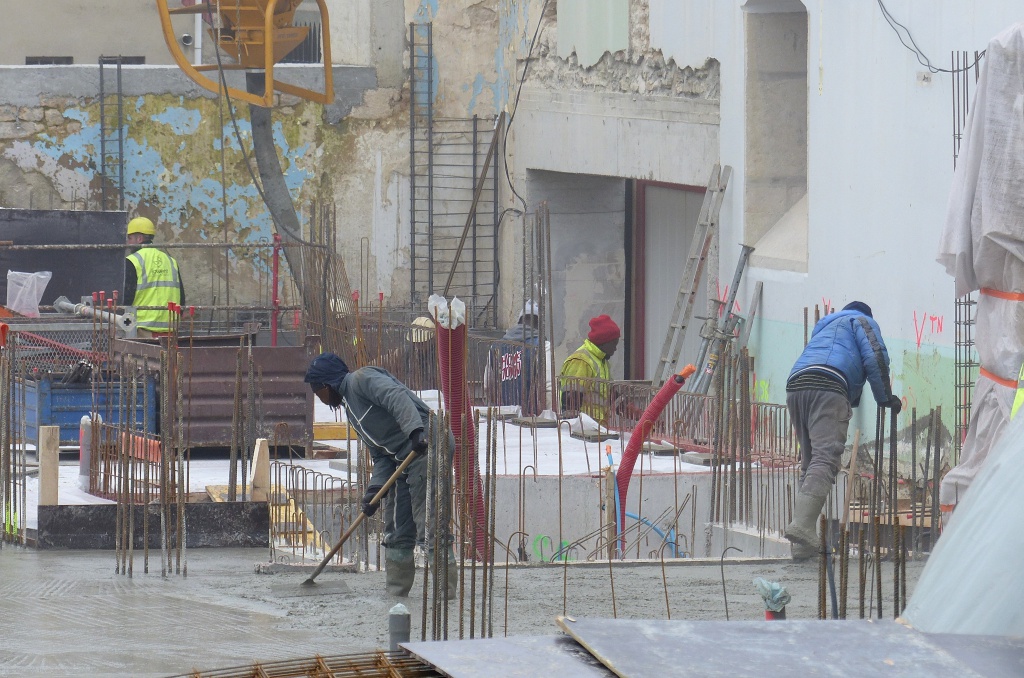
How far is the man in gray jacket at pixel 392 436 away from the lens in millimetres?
7590

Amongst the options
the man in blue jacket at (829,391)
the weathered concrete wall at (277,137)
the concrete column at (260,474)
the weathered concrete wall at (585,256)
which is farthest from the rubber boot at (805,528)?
the weathered concrete wall at (277,137)

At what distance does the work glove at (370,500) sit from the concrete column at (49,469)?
7.89 feet

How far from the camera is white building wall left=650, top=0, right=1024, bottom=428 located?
10.9 meters

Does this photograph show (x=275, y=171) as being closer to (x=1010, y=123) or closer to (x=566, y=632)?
(x=1010, y=123)

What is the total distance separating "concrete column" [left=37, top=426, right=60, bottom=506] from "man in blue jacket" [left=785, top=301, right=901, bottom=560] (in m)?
4.37

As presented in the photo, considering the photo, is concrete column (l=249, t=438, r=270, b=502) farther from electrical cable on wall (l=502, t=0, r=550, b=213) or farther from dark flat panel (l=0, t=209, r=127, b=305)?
electrical cable on wall (l=502, t=0, r=550, b=213)

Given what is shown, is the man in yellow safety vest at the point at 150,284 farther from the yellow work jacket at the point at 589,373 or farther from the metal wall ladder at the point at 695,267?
the metal wall ladder at the point at 695,267

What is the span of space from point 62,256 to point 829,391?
8.73 metres

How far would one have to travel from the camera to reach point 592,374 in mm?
13305

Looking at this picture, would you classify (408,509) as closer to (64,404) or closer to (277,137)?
(64,404)

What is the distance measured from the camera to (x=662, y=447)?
1202 cm

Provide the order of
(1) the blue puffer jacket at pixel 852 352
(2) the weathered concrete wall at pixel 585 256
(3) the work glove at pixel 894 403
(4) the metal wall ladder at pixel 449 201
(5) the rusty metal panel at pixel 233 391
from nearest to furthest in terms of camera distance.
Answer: (3) the work glove at pixel 894 403
(1) the blue puffer jacket at pixel 852 352
(5) the rusty metal panel at pixel 233 391
(2) the weathered concrete wall at pixel 585 256
(4) the metal wall ladder at pixel 449 201

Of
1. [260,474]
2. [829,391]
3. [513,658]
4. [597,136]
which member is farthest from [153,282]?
[513,658]

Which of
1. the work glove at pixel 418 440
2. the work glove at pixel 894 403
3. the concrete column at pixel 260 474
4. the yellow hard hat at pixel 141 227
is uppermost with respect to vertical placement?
the yellow hard hat at pixel 141 227
